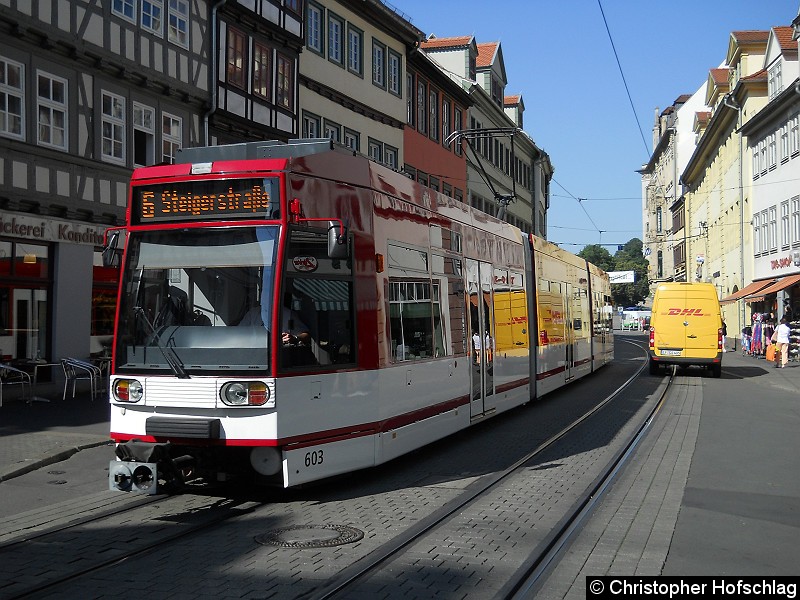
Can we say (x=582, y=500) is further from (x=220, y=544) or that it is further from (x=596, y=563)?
(x=220, y=544)

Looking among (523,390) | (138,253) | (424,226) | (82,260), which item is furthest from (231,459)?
(82,260)

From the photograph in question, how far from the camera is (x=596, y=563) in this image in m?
6.33

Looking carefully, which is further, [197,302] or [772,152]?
[772,152]

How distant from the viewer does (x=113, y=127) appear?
20.5 m

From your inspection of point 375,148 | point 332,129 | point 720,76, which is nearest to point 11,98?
point 332,129

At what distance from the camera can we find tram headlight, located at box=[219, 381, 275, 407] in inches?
313

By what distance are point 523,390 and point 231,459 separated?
9.03 metres

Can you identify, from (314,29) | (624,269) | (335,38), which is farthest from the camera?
(624,269)

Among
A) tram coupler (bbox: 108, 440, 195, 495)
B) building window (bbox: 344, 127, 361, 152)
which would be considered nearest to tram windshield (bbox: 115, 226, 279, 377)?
tram coupler (bbox: 108, 440, 195, 495)

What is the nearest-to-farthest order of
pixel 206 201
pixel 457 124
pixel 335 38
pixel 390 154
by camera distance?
pixel 206 201
pixel 335 38
pixel 390 154
pixel 457 124

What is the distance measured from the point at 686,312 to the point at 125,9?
17.2 metres

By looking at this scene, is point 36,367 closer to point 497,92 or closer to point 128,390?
point 128,390

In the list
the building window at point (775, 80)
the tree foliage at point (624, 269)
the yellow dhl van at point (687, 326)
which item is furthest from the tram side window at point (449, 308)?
the tree foliage at point (624, 269)

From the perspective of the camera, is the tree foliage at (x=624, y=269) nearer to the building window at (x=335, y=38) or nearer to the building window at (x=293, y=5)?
the building window at (x=335, y=38)
